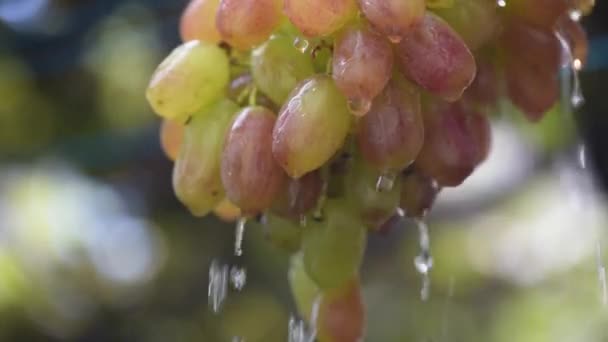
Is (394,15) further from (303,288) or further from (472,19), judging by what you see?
(303,288)

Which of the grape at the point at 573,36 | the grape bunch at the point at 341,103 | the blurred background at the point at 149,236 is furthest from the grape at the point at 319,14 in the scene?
the blurred background at the point at 149,236

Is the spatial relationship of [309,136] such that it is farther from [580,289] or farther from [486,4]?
[580,289]

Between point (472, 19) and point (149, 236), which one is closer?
point (472, 19)

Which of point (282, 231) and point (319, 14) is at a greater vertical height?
point (319, 14)

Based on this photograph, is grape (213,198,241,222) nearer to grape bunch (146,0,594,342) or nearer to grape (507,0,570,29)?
grape bunch (146,0,594,342)

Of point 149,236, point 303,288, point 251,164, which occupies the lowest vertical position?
point 149,236

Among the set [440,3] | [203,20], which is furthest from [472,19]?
[203,20]

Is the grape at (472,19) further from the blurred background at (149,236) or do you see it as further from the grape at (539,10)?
the blurred background at (149,236)

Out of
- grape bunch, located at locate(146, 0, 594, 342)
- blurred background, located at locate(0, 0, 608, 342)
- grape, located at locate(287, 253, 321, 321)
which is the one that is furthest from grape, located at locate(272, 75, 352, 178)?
blurred background, located at locate(0, 0, 608, 342)
